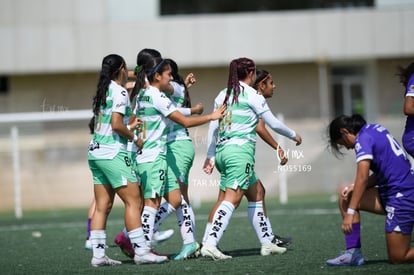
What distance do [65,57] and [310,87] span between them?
28.2 feet

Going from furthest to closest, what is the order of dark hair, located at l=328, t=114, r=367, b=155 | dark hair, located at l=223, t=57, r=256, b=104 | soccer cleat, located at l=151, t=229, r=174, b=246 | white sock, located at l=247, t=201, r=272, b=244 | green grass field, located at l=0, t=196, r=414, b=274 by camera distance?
soccer cleat, located at l=151, t=229, r=174, b=246
white sock, located at l=247, t=201, r=272, b=244
dark hair, located at l=223, t=57, r=256, b=104
green grass field, located at l=0, t=196, r=414, b=274
dark hair, located at l=328, t=114, r=367, b=155

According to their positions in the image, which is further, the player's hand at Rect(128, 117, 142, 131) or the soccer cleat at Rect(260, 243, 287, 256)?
the soccer cleat at Rect(260, 243, 287, 256)

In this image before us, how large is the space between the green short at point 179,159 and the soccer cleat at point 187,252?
65cm

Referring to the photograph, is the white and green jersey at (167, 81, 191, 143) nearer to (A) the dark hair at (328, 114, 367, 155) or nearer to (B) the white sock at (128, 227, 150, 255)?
(B) the white sock at (128, 227, 150, 255)

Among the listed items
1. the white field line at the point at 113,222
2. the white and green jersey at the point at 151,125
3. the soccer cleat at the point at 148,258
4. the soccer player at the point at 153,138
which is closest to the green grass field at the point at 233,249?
the white field line at the point at 113,222

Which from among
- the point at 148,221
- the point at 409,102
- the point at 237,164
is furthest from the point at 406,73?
the point at 148,221

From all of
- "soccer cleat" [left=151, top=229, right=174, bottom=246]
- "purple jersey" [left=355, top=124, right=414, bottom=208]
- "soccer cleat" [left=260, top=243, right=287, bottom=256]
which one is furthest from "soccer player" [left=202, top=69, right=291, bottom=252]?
"soccer cleat" [left=151, top=229, right=174, bottom=246]

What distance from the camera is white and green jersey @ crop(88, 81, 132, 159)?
8016 millimetres

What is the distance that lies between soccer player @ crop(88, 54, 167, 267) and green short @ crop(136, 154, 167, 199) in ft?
0.62

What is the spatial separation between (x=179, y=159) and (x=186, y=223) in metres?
0.70

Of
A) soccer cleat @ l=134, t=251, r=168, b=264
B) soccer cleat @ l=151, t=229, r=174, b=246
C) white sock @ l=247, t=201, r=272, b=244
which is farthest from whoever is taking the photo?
soccer cleat @ l=151, t=229, r=174, b=246

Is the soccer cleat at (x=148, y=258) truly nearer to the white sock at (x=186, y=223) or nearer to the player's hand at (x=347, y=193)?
the white sock at (x=186, y=223)

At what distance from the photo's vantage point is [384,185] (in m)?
7.37

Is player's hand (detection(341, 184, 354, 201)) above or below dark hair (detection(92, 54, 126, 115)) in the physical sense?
below
